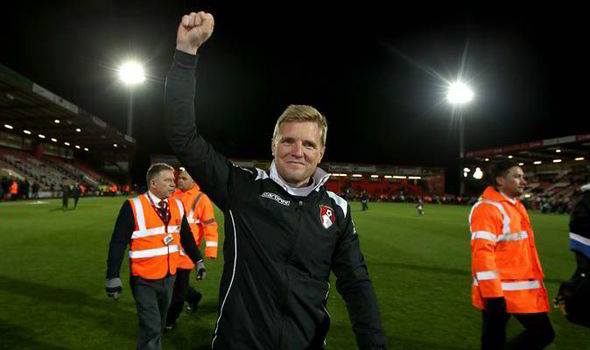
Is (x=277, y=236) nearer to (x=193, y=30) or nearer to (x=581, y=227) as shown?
(x=193, y=30)

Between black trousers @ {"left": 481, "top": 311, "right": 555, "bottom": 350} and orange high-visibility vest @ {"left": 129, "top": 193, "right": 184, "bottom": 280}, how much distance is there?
284 cm

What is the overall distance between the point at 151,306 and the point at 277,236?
7.43 feet

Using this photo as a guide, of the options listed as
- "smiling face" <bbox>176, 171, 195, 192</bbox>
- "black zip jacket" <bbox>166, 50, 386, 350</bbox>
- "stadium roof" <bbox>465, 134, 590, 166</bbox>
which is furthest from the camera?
"stadium roof" <bbox>465, 134, 590, 166</bbox>

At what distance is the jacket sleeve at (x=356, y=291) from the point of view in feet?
6.04

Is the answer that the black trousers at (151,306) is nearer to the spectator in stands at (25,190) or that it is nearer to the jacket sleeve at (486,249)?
the jacket sleeve at (486,249)

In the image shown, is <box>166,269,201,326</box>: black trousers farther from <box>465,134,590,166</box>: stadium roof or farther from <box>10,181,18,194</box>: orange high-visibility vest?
<box>465,134,590,166</box>: stadium roof

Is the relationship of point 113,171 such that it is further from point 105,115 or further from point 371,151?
point 371,151

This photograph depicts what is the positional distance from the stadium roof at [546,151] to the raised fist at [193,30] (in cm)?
4272

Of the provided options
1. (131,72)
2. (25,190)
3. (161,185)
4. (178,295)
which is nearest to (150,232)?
(161,185)

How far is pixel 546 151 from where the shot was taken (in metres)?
45.2

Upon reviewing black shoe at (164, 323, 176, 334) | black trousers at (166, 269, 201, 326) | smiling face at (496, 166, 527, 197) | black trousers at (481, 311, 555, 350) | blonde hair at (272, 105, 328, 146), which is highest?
blonde hair at (272, 105, 328, 146)

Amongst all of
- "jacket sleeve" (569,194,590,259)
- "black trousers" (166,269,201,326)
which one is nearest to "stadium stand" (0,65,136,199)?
"black trousers" (166,269,201,326)

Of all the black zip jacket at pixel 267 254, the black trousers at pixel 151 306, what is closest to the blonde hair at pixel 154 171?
the black trousers at pixel 151 306

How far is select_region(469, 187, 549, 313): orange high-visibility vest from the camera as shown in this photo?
3.20 m
